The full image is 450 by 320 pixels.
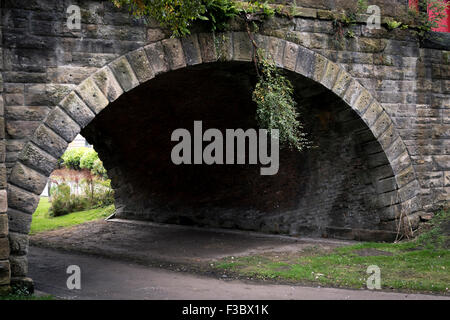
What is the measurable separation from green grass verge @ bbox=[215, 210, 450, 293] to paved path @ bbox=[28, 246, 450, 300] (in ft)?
1.52

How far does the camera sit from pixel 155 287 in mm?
6645

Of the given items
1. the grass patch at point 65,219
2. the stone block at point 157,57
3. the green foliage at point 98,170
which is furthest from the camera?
the green foliage at point 98,170

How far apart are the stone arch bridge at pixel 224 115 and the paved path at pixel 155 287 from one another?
38.8 inches

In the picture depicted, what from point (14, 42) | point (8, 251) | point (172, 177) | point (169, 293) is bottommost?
point (169, 293)

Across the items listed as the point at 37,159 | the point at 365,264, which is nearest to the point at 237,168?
the point at 365,264

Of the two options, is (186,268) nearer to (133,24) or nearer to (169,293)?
(169,293)

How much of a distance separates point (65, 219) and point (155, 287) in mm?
9924

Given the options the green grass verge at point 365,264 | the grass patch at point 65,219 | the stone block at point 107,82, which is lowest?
the green grass verge at point 365,264

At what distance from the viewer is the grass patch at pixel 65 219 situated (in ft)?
47.5

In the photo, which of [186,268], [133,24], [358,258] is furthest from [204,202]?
[133,24]

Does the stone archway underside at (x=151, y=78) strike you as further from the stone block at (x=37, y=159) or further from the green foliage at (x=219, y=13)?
the green foliage at (x=219, y=13)

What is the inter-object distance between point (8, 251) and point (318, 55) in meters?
5.62

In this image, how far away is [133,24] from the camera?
7.13 meters

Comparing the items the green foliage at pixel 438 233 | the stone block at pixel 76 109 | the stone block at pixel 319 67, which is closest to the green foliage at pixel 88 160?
the stone block at pixel 319 67
